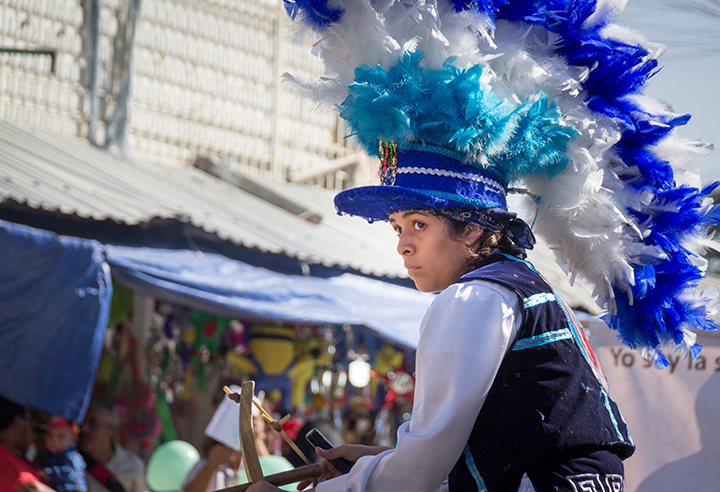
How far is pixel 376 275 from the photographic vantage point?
6203 mm

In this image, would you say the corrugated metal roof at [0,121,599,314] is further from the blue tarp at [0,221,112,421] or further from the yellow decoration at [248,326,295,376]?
the yellow decoration at [248,326,295,376]

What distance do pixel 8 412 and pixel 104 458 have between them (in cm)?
95

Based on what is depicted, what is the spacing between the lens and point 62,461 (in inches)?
172

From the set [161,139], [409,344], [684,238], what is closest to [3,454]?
[409,344]

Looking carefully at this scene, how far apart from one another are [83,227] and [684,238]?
4.26 meters

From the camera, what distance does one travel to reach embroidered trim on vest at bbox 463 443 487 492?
1500 mm

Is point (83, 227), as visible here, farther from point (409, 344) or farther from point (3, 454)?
point (409, 344)

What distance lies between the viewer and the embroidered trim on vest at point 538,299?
1.57 m

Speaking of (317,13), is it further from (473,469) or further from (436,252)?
(473,469)

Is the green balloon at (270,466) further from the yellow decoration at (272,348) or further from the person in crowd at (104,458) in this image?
the yellow decoration at (272,348)

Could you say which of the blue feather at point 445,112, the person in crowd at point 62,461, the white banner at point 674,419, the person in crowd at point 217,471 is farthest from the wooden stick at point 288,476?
the person in crowd at point 62,461

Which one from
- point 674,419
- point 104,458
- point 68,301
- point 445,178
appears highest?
point 445,178

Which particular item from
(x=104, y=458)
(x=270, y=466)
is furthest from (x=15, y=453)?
(x=270, y=466)

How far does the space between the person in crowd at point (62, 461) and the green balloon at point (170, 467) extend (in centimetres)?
61
